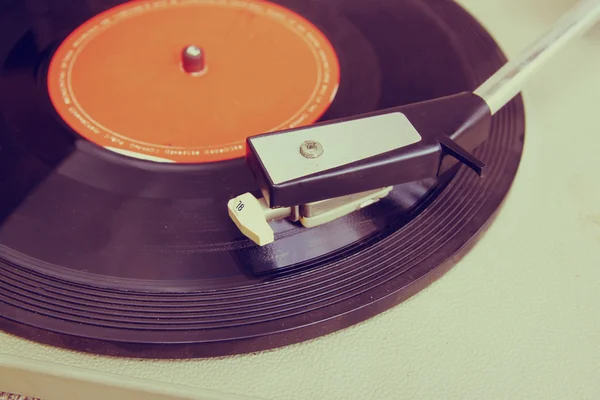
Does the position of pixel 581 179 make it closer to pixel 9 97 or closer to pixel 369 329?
pixel 369 329

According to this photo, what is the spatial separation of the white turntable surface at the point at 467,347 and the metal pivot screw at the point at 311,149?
0.49 feet

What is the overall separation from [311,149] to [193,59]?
0.27 m

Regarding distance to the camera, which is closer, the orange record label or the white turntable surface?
the white turntable surface

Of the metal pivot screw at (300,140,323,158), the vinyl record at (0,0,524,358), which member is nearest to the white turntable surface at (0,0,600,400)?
the vinyl record at (0,0,524,358)

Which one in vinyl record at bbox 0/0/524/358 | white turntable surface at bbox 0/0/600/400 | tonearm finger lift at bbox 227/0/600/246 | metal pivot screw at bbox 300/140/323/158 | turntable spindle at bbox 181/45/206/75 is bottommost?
white turntable surface at bbox 0/0/600/400

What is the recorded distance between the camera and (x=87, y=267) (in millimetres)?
531

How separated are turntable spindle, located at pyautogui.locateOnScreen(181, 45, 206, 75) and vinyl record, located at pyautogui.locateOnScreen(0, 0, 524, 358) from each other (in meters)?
0.02

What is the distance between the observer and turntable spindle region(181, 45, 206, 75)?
72cm

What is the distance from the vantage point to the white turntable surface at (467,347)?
19.7 inches

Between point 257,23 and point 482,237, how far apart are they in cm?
39

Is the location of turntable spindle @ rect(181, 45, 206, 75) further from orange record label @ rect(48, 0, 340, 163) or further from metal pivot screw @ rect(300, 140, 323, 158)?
metal pivot screw @ rect(300, 140, 323, 158)

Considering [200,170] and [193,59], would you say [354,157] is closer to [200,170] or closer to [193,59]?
[200,170]

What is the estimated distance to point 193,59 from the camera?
72cm

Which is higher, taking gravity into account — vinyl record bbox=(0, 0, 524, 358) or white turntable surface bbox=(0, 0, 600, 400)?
vinyl record bbox=(0, 0, 524, 358)
